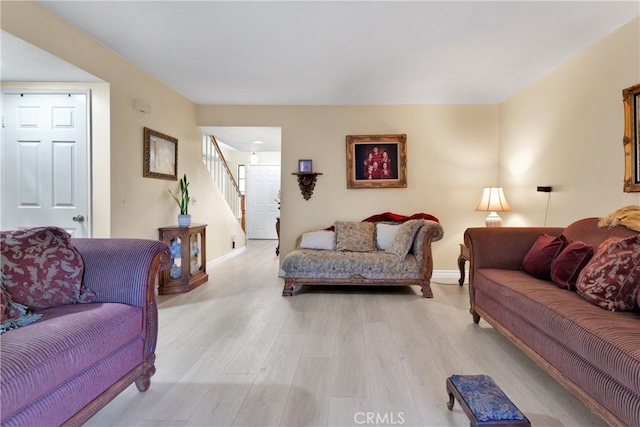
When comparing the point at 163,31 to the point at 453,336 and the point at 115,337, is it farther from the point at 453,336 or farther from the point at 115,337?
the point at 453,336

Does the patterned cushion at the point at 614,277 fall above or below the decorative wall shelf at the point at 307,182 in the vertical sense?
below

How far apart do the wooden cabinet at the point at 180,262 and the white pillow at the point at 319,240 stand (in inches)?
54.1

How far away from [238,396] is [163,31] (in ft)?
9.05

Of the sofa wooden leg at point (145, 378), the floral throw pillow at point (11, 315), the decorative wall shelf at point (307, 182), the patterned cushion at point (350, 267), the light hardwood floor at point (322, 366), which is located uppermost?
the decorative wall shelf at point (307, 182)

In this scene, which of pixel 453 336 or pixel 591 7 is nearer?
pixel 591 7

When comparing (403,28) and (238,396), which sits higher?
(403,28)

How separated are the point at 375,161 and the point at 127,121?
300 centimetres

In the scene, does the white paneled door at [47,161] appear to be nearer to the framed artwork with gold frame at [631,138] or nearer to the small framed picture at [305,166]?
the small framed picture at [305,166]

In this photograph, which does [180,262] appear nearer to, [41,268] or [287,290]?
[287,290]

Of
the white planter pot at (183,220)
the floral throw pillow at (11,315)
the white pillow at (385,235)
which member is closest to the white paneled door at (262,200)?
the white planter pot at (183,220)

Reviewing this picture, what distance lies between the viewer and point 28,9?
221cm

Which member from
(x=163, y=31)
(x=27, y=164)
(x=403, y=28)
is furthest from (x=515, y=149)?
(x=27, y=164)

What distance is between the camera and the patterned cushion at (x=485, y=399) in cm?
124

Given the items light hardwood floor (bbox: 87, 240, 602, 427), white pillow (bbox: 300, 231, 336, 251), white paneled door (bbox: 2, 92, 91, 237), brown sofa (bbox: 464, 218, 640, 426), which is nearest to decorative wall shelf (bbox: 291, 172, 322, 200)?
white pillow (bbox: 300, 231, 336, 251)
